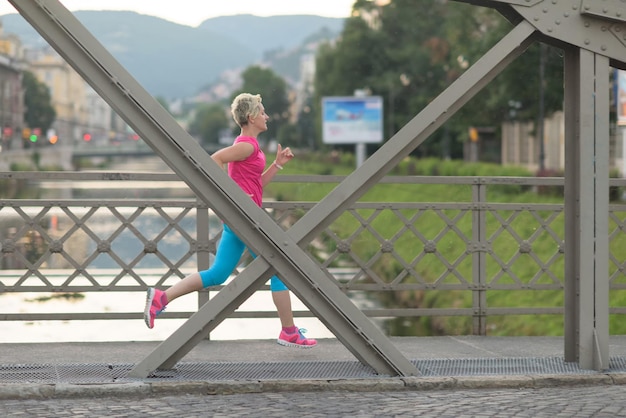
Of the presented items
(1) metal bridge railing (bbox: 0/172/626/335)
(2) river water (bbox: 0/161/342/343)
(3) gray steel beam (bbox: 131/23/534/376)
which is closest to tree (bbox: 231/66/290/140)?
(2) river water (bbox: 0/161/342/343)

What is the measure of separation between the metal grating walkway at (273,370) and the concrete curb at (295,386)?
0.40ft

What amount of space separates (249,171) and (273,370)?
129 cm

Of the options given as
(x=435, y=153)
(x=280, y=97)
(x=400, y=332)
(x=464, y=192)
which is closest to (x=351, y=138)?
(x=435, y=153)

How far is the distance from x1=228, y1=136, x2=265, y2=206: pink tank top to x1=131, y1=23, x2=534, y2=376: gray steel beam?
2.62 ft

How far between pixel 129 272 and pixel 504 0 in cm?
370

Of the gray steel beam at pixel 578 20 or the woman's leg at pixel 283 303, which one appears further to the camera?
the woman's leg at pixel 283 303

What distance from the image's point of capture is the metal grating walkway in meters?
7.23

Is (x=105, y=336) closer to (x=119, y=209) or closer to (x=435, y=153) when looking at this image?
(x=119, y=209)

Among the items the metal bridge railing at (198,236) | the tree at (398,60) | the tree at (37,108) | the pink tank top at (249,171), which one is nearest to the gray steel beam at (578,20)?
the pink tank top at (249,171)

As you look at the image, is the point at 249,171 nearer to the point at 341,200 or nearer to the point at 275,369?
the point at 341,200

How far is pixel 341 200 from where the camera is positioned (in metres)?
7.17

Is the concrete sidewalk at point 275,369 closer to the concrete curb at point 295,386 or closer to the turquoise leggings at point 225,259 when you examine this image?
the concrete curb at point 295,386

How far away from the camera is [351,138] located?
3009 inches

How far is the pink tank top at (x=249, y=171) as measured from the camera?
7883 mm
